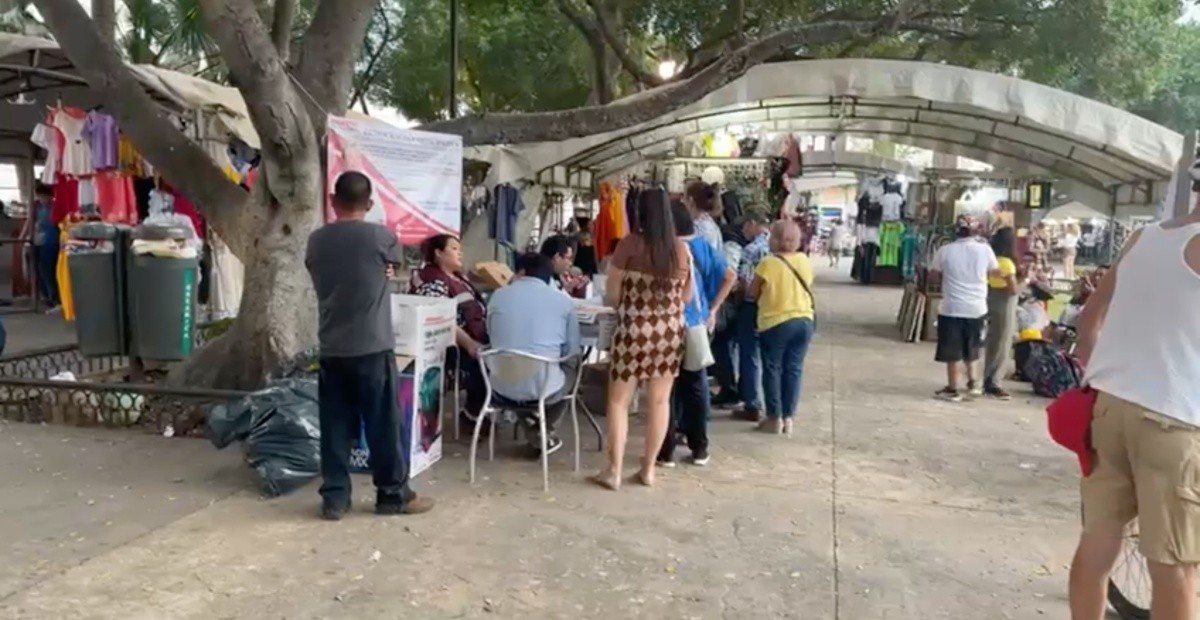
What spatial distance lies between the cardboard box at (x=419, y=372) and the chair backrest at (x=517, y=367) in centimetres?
30

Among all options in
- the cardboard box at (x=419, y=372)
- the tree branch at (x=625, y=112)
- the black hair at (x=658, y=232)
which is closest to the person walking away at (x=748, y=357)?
the tree branch at (x=625, y=112)

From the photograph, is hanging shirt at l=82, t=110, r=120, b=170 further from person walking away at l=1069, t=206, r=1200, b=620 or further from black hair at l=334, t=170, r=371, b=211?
person walking away at l=1069, t=206, r=1200, b=620

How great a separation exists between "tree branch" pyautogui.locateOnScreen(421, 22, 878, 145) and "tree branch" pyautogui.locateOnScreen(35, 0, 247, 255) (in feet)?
5.22

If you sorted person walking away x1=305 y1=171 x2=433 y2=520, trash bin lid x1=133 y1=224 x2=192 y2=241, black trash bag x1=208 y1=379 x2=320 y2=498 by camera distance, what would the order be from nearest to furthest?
person walking away x1=305 y1=171 x2=433 y2=520
black trash bag x1=208 y1=379 x2=320 y2=498
trash bin lid x1=133 y1=224 x2=192 y2=241

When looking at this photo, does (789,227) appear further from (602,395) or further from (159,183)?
(159,183)

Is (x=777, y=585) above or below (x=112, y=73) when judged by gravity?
below

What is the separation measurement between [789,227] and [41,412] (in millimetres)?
5349

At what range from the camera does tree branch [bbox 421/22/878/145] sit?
7.32 metres

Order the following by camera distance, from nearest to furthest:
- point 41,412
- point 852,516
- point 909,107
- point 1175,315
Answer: point 1175,315 < point 852,516 < point 41,412 < point 909,107

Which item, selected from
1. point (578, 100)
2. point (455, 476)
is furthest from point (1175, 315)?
point (578, 100)

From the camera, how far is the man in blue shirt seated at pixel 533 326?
17.3 feet

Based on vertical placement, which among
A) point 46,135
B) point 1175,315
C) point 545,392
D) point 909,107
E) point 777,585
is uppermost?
point 909,107

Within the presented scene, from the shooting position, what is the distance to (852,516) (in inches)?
195

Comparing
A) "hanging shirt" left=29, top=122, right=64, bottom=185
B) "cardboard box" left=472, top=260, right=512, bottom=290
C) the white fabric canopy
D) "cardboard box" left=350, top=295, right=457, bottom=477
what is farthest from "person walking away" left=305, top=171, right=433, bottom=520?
the white fabric canopy
